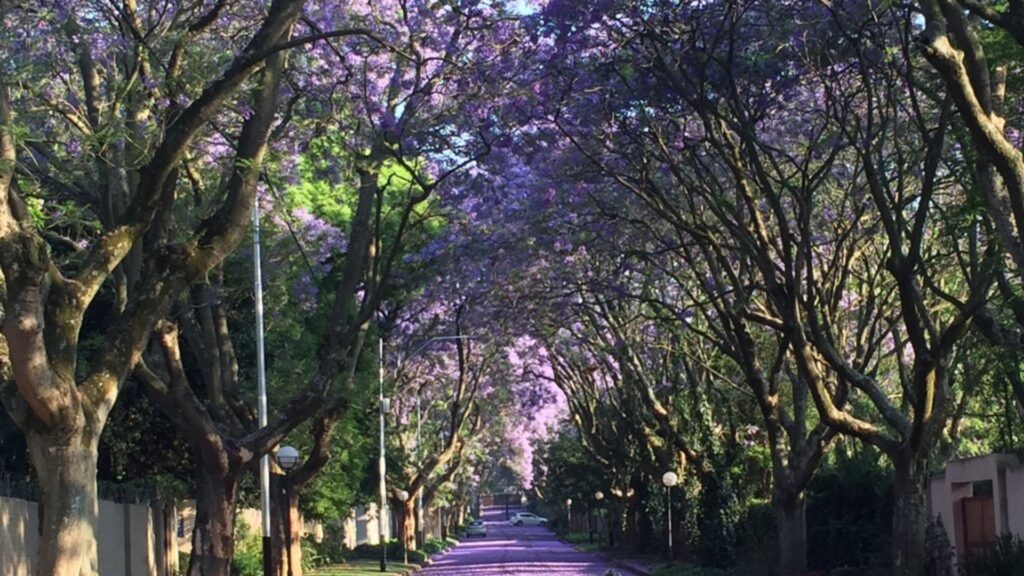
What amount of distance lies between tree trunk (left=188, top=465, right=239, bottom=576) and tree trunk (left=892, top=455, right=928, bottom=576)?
9933 mm

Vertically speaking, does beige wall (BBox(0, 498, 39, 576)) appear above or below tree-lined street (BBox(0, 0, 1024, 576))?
below

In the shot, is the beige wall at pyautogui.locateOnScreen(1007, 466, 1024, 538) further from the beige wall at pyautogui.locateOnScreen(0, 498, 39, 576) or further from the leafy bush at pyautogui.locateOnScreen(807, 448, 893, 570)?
the beige wall at pyautogui.locateOnScreen(0, 498, 39, 576)

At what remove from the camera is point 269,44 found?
11875mm

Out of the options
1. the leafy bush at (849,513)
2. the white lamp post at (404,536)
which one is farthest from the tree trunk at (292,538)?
the white lamp post at (404,536)

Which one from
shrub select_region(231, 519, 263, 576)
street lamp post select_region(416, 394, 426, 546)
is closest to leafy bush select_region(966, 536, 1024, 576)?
→ shrub select_region(231, 519, 263, 576)

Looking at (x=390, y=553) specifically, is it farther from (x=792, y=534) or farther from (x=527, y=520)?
(x=527, y=520)

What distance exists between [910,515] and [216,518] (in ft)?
34.0

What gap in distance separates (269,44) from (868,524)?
1885 centimetres

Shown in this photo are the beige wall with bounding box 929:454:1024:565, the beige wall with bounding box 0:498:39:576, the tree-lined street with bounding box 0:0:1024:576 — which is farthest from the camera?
the beige wall with bounding box 929:454:1024:565

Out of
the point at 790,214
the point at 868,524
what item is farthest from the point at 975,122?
the point at 868,524

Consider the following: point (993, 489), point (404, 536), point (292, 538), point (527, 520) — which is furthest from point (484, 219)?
point (527, 520)

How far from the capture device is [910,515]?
741 inches

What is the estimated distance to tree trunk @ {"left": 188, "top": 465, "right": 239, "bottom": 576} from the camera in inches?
787

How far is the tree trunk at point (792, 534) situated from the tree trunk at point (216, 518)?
1053cm
